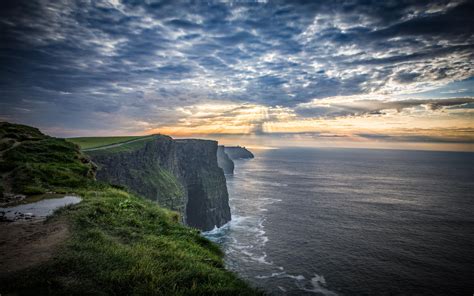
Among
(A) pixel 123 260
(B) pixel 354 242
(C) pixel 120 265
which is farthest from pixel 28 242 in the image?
(B) pixel 354 242

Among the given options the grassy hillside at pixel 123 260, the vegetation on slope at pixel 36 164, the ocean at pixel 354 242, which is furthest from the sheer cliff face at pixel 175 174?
the grassy hillside at pixel 123 260

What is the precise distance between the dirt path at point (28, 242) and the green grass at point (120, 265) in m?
0.40

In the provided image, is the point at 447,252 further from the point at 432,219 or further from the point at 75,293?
the point at 75,293

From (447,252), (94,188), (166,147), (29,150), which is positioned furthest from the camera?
(166,147)

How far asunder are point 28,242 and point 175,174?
81620 millimetres

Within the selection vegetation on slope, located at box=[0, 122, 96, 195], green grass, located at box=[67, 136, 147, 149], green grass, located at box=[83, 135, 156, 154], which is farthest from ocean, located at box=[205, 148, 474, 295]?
green grass, located at box=[67, 136, 147, 149]

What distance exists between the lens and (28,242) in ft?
28.1

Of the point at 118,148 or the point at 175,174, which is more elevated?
the point at 118,148

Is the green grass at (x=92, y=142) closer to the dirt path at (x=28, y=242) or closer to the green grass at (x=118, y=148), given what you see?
the green grass at (x=118, y=148)

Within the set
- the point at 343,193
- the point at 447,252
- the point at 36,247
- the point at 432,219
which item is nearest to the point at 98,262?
the point at 36,247

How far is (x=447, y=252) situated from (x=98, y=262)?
63966 millimetres

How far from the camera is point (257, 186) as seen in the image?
133m

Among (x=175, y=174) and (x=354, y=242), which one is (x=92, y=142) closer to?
(x=175, y=174)

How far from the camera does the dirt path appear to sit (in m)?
7.10
